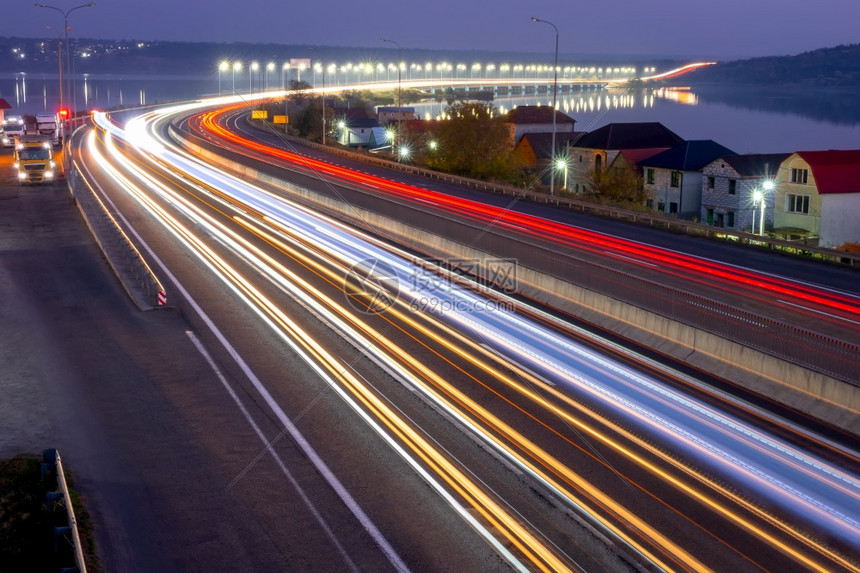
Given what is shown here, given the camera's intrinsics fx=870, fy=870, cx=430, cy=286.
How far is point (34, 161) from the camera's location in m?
54.5

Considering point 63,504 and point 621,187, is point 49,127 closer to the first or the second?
point 621,187

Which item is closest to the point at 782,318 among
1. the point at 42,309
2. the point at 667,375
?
→ the point at 667,375

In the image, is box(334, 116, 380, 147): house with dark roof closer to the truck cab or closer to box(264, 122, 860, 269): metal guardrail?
box(264, 122, 860, 269): metal guardrail

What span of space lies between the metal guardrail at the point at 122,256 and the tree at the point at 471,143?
2977cm

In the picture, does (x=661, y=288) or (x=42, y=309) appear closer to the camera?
(x=661, y=288)

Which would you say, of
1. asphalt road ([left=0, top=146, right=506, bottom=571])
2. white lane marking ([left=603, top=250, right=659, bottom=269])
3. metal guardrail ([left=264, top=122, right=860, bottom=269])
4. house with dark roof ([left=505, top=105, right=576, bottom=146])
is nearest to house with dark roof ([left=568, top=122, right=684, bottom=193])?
house with dark roof ([left=505, top=105, right=576, bottom=146])

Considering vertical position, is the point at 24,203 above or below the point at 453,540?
above

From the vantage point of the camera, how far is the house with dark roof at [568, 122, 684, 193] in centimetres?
7319

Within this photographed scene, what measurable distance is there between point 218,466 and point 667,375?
31.9 feet

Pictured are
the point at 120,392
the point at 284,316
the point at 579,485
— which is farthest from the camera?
the point at 284,316

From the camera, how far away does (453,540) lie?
39.3 ft

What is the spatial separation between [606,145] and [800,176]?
73.4 feet

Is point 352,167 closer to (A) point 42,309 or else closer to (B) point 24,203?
(B) point 24,203

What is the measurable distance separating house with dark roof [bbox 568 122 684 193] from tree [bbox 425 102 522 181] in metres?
8.33
